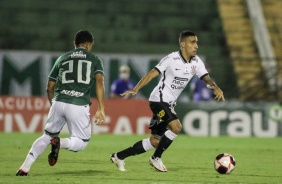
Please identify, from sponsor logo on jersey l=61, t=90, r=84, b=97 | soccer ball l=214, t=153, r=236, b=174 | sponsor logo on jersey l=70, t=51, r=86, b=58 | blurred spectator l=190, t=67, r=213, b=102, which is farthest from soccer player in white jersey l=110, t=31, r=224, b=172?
blurred spectator l=190, t=67, r=213, b=102

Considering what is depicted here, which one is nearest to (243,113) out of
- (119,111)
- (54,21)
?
(119,111)

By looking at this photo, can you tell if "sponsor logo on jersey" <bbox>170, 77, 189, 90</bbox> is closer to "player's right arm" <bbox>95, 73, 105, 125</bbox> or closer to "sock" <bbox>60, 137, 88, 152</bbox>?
"player's right arm" <bbox>95, 73, 105, 125</bbox>

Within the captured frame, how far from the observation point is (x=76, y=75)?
1033 cm

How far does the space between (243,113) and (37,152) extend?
11497 mm

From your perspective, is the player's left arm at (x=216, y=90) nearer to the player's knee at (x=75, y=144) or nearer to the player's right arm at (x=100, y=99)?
the player's right arm at (x=100, y=99)

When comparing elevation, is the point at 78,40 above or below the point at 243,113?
above

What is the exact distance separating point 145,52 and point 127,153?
1427 centimetres

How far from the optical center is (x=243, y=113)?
2097 centimetres

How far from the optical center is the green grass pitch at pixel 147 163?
1013cm

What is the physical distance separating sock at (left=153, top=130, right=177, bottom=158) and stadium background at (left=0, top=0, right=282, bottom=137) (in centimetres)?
963

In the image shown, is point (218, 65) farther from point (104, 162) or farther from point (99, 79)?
point (99, 79)

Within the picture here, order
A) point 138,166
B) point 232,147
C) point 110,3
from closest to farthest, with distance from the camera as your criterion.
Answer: point 138,166
point 232,147
point 110,3

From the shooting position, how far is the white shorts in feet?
33.6

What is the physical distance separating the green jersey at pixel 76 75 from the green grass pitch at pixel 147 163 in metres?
0.98
